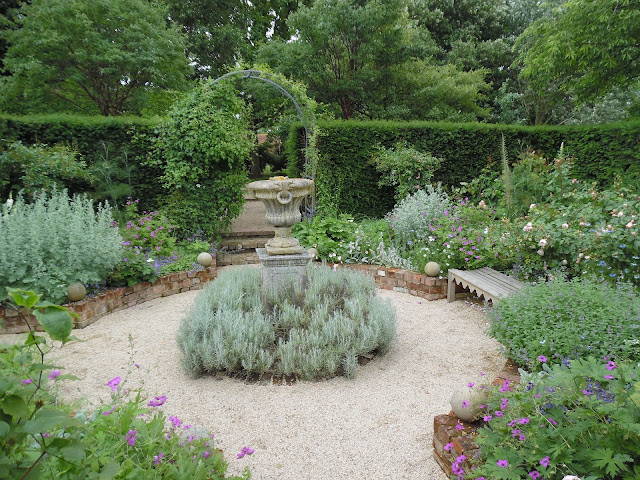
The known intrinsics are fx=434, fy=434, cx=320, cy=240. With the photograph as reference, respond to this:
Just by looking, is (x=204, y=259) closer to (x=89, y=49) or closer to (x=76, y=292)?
(x=76, y=292)

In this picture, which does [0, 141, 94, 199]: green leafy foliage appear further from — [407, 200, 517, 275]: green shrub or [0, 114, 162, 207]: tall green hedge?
[407, 200, 517, 275]: green shrub

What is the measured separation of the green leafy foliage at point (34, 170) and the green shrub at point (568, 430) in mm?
6389

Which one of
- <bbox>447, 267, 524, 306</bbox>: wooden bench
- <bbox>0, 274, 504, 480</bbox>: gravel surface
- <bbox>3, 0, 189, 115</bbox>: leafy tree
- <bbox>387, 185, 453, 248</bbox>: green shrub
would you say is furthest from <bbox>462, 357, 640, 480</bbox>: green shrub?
A: <bbox>3, 0, 189, 115</bbox>: leafy tree

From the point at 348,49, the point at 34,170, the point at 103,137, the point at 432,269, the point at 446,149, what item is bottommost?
the point at 432,269

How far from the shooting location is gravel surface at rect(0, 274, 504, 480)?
8.11 feet

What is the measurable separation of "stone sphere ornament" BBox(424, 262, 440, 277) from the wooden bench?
0.62 ft

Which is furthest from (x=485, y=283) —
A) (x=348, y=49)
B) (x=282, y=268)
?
(x=348, y=49)

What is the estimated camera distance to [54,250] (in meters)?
4.48

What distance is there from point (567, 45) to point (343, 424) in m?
9.16

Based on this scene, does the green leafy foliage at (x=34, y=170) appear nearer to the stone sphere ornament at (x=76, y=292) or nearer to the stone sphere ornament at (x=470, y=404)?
→ the stone sphere ornament at (x=76, y=292)

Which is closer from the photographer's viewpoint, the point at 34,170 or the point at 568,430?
the point at 568,430

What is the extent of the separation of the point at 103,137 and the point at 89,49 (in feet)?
17.6

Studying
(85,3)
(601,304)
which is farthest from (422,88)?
(601,304)

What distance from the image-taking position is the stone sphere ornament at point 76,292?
447 cm
